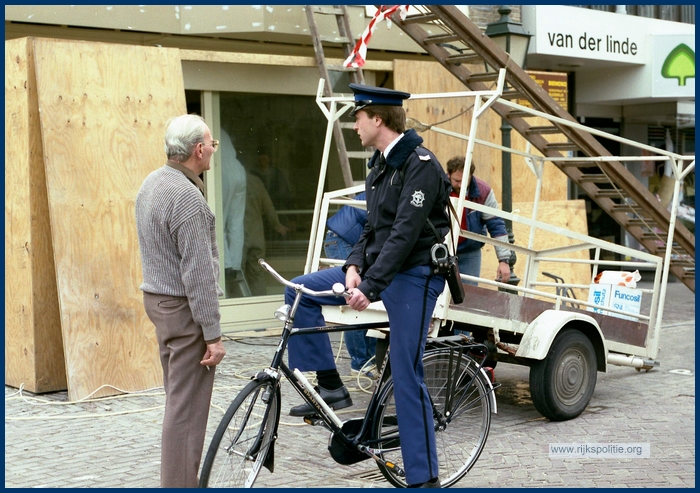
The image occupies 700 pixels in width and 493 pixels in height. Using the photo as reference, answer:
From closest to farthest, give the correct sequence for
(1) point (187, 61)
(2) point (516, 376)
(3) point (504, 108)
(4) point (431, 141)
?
(2) point (516, 376) → (3) point (504, 108) → (1) point (187, 61) → (4) point (431, 141)

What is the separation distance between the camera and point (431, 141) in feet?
34.9

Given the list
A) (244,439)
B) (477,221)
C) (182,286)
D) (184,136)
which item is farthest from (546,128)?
(244,439)

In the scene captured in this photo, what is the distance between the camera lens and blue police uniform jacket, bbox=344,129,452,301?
4.44 m

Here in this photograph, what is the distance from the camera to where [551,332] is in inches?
256

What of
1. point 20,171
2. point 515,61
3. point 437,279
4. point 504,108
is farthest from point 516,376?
point 20,171

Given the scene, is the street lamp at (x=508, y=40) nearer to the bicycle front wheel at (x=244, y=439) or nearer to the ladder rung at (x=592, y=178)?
the ladder rung at (x=592, y=178)

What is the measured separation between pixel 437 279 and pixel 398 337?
0.35 metres

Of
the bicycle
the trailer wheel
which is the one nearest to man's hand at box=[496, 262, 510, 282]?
the trailer wheel

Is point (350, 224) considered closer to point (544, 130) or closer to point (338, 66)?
point (544, 130)

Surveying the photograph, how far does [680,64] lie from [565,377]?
10.1 meters

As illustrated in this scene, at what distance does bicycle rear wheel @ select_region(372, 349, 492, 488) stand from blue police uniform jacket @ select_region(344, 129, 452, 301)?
65cm

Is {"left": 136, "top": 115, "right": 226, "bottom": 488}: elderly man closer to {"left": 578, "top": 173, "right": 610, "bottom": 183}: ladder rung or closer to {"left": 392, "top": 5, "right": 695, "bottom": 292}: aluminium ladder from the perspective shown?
{"left": 392, "top": 5, "right": 695, "bottom": 292}: aluminium ladder

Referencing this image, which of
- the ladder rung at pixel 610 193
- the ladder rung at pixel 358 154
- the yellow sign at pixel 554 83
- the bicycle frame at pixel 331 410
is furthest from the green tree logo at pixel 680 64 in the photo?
the bicycle frame at pixel 331 410

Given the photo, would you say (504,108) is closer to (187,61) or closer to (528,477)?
(187,61)
